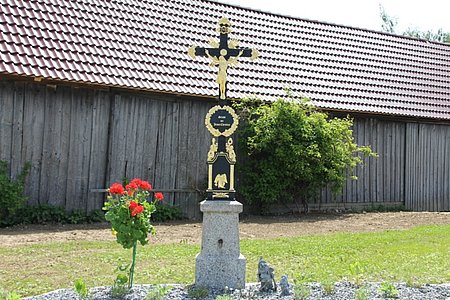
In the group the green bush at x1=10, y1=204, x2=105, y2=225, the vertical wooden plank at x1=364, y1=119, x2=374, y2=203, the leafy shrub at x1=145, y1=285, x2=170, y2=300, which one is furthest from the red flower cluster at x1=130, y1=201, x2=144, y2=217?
the vertical wooden plank at x1=364, y1=119, x2=374, y2=203

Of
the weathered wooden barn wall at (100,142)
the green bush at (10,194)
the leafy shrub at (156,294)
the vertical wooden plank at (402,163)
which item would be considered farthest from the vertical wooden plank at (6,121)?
the vertical wooden plank at (402,163)

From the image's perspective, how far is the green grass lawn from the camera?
23.2ft

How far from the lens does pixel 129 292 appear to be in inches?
236

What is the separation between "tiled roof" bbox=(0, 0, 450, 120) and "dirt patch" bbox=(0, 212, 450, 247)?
303 centimetres

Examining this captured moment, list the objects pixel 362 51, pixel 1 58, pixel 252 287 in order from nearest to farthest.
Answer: pixel 252 287
pixel 1 58
pixel 362 51

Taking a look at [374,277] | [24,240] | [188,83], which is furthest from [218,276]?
[188,83]

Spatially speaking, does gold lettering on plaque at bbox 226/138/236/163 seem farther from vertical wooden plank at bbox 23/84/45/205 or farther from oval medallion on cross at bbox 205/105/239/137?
vertical wooden plank at bbox 23/84/45/205

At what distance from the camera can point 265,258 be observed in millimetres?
8820

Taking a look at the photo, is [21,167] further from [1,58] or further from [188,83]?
[188,83]

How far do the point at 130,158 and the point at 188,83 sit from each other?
89.5 inches

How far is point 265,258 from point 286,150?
235 inches

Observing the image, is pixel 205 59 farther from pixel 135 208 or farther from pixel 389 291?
pixel 389 291

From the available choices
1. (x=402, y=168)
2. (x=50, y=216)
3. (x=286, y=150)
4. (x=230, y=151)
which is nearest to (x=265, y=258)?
(x=230, y=151)

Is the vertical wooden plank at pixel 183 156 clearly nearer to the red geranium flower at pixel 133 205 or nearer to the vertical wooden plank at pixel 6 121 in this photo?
the vertical wooden plank at pixel 6 121
